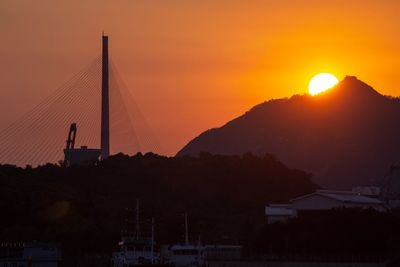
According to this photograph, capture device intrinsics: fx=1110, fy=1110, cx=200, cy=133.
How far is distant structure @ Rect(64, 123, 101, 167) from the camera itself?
150000 millimetres

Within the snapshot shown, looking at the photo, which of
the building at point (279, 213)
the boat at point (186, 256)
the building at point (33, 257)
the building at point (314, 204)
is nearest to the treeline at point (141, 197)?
the building at point (279, 213)

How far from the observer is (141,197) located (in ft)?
435

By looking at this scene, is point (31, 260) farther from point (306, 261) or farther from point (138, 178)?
point (138, 178)

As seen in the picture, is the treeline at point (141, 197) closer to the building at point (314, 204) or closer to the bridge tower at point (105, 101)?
the building at point (314, 204)

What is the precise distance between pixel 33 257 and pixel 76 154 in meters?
80.4

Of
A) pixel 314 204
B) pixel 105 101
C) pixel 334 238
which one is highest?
pixel 105 101

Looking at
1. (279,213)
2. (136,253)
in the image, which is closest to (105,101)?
(279,213)

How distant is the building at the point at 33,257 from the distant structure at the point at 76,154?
69.6m

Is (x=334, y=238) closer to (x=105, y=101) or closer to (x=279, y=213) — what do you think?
(x=279, y=213)

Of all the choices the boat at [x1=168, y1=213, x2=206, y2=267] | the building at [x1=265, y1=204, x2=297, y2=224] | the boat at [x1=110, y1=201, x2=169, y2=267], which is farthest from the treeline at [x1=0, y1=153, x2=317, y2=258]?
the boat at [x1=110, y1=201, x2=169, y2=267]

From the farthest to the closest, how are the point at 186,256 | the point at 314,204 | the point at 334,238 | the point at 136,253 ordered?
the point at 314,204 → the point at 334,238 → the point at 186,256 → the point at 136,253

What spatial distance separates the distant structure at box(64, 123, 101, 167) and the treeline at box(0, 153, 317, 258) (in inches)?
129

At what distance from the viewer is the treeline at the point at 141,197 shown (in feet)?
313

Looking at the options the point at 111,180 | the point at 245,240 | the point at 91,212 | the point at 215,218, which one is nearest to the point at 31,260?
the point at 245,240
